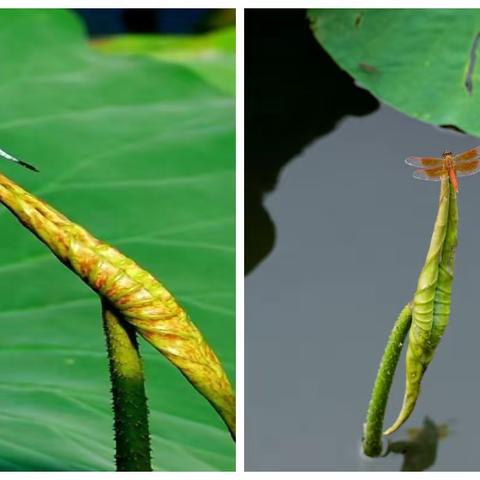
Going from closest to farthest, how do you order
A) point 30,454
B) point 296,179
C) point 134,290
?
1. point 134,290
2. point 30,454
3. point 296,179

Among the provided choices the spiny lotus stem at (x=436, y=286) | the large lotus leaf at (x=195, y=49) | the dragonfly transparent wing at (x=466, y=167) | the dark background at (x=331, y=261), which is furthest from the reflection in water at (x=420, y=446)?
the large lotus leaf at (x=195, y=49)

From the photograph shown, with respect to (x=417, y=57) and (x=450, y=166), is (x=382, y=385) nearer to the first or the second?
(x=450, y=166)

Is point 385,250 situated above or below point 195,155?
below

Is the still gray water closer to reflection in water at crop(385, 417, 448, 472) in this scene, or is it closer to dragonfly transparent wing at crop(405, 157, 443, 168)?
reflection in water at crop(385, 417, 448, 472)

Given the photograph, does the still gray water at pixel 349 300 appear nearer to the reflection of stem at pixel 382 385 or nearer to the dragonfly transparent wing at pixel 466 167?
the reflection of stem at pixel 382 385

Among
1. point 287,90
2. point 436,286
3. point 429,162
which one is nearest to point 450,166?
point 429,162

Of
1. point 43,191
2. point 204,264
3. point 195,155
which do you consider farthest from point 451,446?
point 43,191
